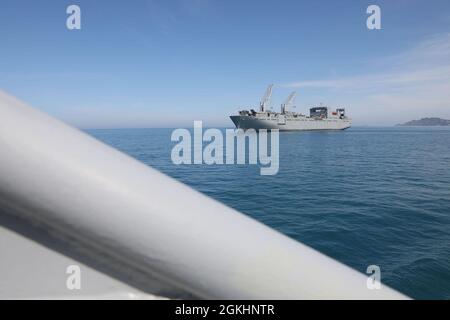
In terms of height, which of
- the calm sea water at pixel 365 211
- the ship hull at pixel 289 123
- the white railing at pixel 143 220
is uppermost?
the ship hull at pixel 289 123

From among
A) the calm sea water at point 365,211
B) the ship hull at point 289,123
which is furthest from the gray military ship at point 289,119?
the calm sea water at point 365,211

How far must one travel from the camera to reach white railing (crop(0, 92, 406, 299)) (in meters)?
0.53

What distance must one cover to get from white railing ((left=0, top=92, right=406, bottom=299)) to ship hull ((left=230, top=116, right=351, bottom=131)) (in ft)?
209

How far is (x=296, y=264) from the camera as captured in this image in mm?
630

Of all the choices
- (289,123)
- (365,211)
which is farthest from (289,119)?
(365,211)

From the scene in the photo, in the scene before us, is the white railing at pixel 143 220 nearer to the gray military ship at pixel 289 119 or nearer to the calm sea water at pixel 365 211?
the calm sea water at pixel 365 211

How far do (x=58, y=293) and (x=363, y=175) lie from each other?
2129 cm

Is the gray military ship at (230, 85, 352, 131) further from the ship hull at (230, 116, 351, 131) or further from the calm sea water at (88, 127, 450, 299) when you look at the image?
the calm sea water at (88, 127, 450, 299)

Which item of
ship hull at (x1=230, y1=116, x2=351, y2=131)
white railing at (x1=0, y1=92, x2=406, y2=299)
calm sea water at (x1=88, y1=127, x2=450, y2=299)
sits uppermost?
ship hull at (x1=230, y1=116, x2=351, y2=131)

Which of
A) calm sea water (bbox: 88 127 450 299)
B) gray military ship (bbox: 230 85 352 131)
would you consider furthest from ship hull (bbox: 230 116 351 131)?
calm sea water (bbox: 88 127 450 299)

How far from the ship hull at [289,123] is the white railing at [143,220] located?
209ft

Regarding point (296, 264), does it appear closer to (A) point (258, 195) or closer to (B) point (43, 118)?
(B) point (43, 118)

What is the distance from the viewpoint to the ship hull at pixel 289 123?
65.3 m
